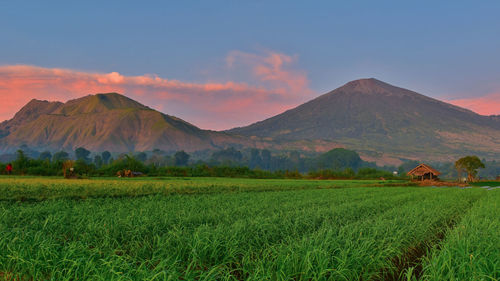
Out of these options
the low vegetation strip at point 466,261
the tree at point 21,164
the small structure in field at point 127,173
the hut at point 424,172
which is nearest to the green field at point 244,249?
the low vegetation strip at point 466,261

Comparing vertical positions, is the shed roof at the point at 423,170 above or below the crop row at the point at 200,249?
above

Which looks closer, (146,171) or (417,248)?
(417,248)

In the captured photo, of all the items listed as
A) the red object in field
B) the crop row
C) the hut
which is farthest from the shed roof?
the red object in field

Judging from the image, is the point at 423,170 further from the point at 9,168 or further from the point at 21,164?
the point at 9,168

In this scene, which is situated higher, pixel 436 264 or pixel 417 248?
pixel 436 264

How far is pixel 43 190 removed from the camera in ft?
77.1

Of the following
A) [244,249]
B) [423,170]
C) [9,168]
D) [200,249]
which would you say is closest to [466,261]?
[244,249]

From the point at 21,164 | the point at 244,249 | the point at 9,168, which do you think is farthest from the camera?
the point at 21,164

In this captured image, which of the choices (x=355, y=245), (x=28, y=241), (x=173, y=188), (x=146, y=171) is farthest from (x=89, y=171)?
(x=355, y=245)

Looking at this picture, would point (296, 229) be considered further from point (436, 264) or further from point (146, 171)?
point (146, 171)

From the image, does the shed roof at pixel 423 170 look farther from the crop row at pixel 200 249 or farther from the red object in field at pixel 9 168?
the red object in field at pixel 9 168

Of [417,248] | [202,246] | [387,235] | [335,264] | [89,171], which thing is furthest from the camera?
[89,171]

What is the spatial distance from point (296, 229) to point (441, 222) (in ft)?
21.8

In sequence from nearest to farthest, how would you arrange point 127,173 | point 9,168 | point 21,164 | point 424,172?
point 9,168
point 21,164
point 127,173
point 424,172
